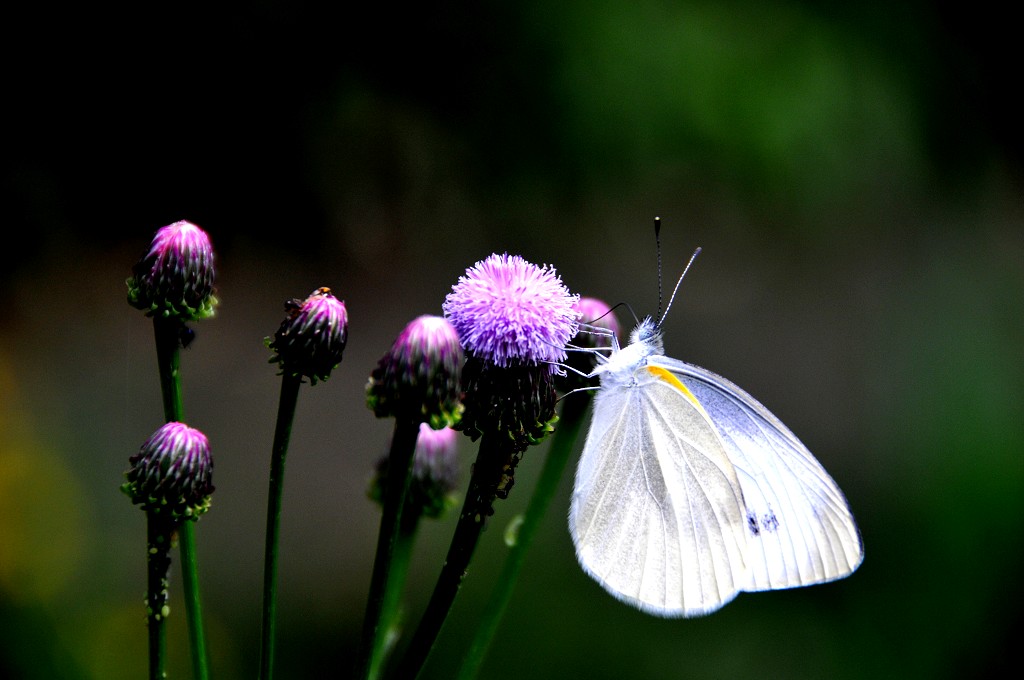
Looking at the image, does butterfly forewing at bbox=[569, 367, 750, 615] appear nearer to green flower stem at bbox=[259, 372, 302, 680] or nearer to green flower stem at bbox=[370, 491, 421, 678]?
green flower stem at bbox=[370, 491, 421, 678]

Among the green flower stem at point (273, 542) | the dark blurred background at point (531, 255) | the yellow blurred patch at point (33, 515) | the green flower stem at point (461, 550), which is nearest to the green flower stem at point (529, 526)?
the green flower stem at point (461, 550)

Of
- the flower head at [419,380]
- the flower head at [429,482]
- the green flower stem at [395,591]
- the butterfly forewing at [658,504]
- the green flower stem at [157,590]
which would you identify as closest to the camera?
the green flower stem at [157,590]

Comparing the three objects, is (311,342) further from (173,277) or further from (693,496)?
(693,496)

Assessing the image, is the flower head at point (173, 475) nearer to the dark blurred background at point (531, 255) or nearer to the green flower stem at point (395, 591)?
the green flower stem at point (395, 591)

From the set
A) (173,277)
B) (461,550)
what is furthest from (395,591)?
(173,277)

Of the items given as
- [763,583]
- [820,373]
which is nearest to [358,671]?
[763,583]
